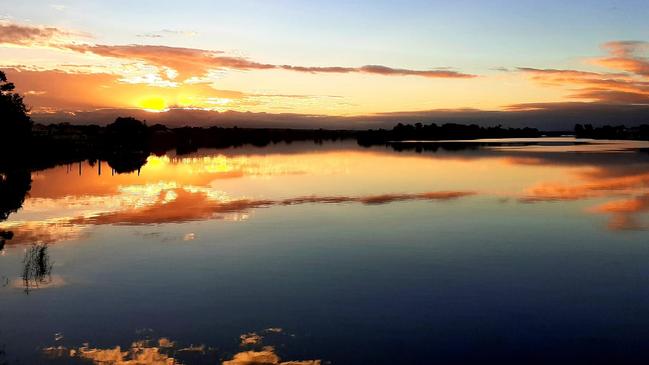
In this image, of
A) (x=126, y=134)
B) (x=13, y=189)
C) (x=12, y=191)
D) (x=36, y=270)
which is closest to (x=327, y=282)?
(x=36, y=270)

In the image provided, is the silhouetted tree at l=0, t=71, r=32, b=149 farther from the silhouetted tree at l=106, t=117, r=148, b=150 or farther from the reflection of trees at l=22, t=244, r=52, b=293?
the silhouetted tree at l=106, t=117, r=148, b=150

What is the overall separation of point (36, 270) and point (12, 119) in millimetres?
66957

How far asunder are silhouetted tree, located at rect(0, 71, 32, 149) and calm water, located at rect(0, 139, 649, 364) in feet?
130

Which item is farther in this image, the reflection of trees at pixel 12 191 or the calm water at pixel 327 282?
the reflection of trees at pixel 12 191

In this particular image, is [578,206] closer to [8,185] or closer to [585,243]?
[585,243]

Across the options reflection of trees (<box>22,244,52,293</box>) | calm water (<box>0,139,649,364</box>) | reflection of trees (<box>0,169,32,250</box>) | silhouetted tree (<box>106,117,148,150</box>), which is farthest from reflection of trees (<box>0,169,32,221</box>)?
silhouetted tree (<box>106,117,148,150</box>)

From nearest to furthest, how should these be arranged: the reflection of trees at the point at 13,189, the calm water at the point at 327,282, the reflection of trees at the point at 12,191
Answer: the calm water at the point at 327,282, the reflection of trees at the point at 12,191, the reflection of trees at the point at 13,189

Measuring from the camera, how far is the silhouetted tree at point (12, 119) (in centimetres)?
7919

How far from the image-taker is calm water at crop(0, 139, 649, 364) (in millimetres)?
15797

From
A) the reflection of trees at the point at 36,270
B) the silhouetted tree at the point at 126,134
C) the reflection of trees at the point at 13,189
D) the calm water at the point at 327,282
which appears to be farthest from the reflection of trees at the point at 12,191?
the silhouetted tree at the point at 126,134

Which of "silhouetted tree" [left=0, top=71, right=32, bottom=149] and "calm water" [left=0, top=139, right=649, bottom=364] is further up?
"silhouetted tree" [left=0, top=71, right=32, bottom=149]

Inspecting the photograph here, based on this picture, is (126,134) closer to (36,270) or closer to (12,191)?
(12,191)

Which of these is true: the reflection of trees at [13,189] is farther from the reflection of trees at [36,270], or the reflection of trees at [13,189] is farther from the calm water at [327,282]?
the reflection of trees at [36,270]

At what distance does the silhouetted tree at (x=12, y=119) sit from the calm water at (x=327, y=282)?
39565 millimetres
